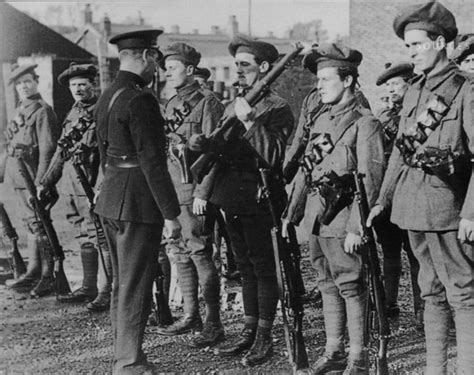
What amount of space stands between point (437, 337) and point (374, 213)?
82 cm

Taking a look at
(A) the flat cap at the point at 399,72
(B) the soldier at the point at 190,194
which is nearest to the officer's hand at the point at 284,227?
(B) the soldier at the point at 190,194

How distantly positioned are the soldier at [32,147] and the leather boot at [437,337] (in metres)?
Result: 4.12

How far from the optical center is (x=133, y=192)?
4.48 metres

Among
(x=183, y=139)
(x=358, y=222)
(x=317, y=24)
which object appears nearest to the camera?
(x=358, y=222)

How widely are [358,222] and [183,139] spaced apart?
1.87 m

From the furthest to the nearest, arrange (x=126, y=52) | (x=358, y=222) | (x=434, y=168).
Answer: (x=126, y=52) → (x=358, y=222) → (x=434, y=168)

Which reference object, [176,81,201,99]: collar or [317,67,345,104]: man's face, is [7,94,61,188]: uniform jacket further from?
[317,67,345,104]: man's face

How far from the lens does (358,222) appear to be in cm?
427

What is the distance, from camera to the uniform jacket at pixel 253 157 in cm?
487

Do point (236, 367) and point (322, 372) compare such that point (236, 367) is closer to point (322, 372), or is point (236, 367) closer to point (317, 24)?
point (322, 372)

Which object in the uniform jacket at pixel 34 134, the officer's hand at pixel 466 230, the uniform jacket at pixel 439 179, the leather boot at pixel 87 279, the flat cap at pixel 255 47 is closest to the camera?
the officer's hand at pixel 466 230

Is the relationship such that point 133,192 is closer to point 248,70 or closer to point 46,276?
point 248,70

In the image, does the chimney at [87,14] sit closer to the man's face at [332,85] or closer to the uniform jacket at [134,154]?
the uniform jacket at [134,154]

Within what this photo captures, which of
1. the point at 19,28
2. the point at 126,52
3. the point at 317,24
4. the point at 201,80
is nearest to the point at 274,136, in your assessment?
the point at 126,52
